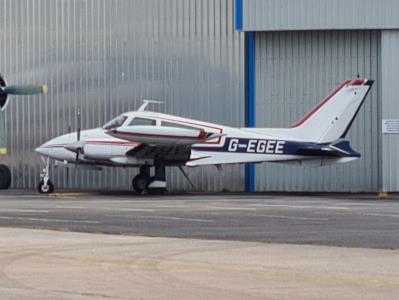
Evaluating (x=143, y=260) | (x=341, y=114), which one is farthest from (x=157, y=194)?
(x=143, y=260)

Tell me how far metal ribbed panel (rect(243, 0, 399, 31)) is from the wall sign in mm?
3139

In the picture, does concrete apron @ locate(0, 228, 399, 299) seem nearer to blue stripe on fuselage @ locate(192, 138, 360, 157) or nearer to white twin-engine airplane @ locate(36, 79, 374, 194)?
white twin-engine airplane @ locate(36, 79, 374, 194)

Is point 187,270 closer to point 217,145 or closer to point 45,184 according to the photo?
point 217,145

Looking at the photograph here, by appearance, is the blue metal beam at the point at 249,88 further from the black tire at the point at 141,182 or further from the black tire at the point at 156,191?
the black tire at the point at 156,191

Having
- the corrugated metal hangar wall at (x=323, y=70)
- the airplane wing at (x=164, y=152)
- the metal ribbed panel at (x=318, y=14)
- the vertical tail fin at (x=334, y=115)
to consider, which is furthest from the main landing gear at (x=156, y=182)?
the metal ribbed panel at (x=318, y=14)

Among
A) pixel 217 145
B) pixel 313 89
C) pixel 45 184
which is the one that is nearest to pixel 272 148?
pixel 217 145

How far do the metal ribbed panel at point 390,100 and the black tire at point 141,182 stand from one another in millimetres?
8229

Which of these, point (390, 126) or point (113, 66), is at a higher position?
point (113, 66)

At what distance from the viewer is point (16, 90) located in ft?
126

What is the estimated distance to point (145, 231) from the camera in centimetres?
1864

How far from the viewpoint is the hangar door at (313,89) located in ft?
130

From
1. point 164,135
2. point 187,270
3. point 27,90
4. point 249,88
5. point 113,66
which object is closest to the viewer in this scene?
point 187,270

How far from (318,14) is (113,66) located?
24.8ft

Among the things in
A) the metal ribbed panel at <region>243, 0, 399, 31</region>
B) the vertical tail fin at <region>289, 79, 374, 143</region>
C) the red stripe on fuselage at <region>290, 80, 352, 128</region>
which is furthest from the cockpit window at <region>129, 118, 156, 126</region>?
the metal ribbed panel at <region>243, 0, 399, 31</region>
